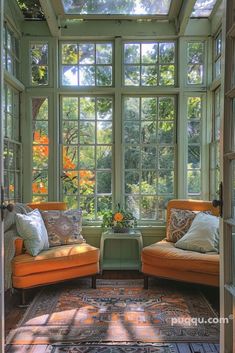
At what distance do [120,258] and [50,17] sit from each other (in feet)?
10.2

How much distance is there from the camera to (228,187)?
4.82 feet

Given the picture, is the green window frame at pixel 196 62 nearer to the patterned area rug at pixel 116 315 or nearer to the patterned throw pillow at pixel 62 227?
the patterned throw pillow at pixel 62 227

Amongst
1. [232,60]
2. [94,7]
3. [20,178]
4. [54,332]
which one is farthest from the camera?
[20,178]

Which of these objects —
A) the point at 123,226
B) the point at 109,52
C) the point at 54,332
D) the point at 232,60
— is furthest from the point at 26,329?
the point at 109,52

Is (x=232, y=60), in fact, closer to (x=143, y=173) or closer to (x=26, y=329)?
(x=26, y=329)

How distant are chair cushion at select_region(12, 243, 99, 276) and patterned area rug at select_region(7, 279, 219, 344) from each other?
298 mm

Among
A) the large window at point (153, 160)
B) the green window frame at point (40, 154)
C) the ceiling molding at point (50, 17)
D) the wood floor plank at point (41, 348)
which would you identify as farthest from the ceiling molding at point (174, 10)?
the wood floor plank at point (41, 348)

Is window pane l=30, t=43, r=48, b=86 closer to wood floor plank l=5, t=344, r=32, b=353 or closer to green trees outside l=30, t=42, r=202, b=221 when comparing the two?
green trees outside l=30, t=42, r=202, b=221

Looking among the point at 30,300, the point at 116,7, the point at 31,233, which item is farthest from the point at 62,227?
the point at 116,7

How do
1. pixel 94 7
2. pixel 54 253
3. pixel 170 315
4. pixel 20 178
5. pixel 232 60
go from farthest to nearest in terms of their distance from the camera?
pixel 20 178, pixel 94 7, pixel 54 253, pixel 170 315, pixel 232 60

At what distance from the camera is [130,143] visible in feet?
14.1

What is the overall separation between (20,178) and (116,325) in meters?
2.39

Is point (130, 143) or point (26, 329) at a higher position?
point (130, 143)

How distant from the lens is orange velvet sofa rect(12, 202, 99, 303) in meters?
2.92
